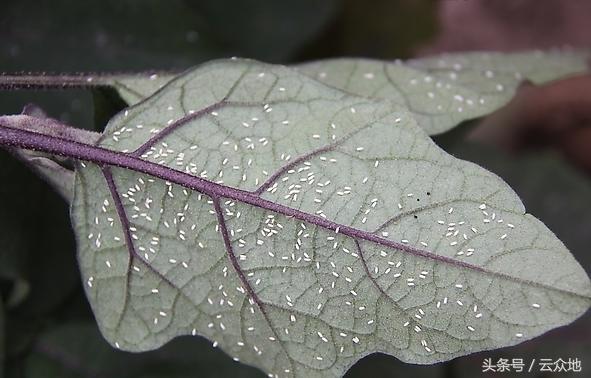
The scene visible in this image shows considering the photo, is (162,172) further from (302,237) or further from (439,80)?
(439,80)

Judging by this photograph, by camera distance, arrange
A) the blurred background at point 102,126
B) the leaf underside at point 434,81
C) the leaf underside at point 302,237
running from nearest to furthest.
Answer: the leaf underside at point 302,237 → the leaf underside at point 434,81 → the blurred background at point 102,126

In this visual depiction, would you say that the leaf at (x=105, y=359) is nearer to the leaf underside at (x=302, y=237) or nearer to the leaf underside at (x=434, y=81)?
the leaf underside at (x=302, y=237)

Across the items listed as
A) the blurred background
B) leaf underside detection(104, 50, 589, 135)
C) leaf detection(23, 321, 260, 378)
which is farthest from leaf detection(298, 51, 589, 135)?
leaf detection(23, 321, 260, 378)

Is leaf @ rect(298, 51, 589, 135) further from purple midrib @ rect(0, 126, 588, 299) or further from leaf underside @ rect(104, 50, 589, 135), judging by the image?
purple midrib @ rect(0, 126, 588, 299)

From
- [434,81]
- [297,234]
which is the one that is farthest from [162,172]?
[434,81]

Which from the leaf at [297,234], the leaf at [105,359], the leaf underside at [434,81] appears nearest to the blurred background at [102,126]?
the leaf at [105,359]

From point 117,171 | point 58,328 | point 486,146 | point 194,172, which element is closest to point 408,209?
point 194,172

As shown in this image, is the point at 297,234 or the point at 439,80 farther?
the point at 439,80
